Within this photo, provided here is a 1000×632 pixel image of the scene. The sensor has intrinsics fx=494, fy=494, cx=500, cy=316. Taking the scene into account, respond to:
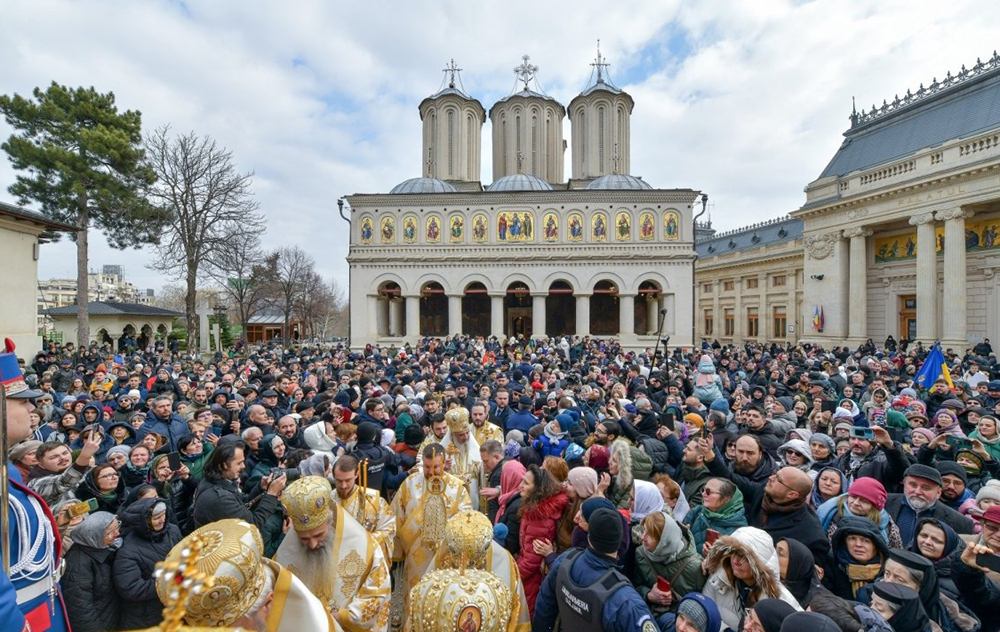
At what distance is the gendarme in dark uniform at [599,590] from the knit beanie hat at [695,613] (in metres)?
0.18

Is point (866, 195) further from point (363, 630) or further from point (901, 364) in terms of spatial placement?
point (363, 630)

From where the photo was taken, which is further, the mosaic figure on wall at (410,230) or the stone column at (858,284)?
the mosaic figure on wall at (410,230)

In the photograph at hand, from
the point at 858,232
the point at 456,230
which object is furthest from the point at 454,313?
the point at 858,232

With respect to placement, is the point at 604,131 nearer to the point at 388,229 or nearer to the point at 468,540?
the point at 388,229

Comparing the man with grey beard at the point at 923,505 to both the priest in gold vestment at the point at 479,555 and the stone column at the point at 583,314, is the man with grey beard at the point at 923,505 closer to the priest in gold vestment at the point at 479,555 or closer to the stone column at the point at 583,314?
the priest in gold vestment at the point at 479,555

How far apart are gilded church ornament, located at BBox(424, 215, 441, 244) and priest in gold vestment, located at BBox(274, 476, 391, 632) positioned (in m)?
31.4

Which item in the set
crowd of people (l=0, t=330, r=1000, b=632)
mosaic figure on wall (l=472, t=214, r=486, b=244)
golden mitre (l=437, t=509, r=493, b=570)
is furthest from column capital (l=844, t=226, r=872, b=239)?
golden mitre (l=437, t=509, r=493, b=570)

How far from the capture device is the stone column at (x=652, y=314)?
34156mm

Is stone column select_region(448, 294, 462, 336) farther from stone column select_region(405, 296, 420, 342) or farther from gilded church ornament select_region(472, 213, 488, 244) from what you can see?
gilded church ornament select_region(472, 213, 488, 244)

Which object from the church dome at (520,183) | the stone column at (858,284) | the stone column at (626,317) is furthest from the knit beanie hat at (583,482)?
the church dome at (520,183)

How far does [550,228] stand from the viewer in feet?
109

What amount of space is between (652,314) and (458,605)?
3477 cm

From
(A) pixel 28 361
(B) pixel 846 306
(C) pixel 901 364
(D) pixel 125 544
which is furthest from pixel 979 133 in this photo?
(A) pixel 28 361

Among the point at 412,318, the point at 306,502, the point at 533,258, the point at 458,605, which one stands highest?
the point at 533,258
